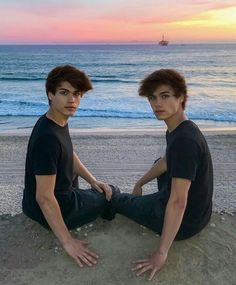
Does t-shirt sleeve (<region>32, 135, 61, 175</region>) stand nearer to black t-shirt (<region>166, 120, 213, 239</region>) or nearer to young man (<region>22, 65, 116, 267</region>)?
young man (<region>22, 65, 116, 267</region>)

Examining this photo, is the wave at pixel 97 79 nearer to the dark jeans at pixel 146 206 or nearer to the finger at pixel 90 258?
the dark jeans at pixel 146 206

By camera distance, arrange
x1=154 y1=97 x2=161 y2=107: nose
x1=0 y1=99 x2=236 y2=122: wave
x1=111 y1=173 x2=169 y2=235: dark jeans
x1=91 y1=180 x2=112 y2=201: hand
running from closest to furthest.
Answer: x1=154 y1=97 x2=161 y2=107: nose < x1=111 y1=173 x2=169 y2=235: dark jeans < x1=91 y1=180 x2=112 y2=201: hand < x1=0 y1=99 x2=236 y2=122: wave

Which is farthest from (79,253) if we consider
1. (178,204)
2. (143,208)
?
(178,204)

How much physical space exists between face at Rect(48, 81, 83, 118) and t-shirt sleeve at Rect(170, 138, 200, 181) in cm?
91

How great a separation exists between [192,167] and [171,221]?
1.44 ft

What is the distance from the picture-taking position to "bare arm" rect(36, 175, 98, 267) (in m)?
2.96

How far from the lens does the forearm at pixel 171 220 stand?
2.88 metres

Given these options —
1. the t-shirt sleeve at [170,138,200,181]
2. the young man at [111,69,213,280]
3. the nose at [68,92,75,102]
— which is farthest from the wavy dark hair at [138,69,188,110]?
the nose at [68,92,75,102]

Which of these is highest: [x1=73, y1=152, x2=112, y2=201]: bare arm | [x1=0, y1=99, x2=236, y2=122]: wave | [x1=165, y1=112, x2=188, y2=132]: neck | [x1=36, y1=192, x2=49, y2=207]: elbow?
[x1=165, y1=112, x2=188, y2=132]: neck

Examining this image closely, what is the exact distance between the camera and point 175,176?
2801 mm

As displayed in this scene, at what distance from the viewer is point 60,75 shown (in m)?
3.08

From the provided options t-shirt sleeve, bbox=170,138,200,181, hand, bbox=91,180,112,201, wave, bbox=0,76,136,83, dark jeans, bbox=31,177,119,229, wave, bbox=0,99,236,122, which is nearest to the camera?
t-shirt sleeve, bbox=170,138,200,181

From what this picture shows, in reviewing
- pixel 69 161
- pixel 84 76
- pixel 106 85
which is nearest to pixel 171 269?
pixel 69 161

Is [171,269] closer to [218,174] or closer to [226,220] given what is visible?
[226,220]
